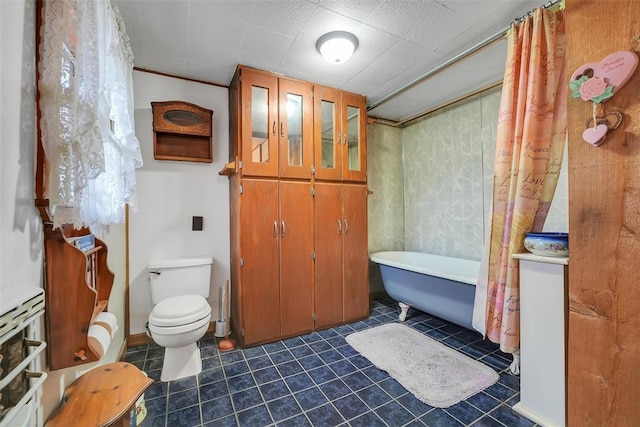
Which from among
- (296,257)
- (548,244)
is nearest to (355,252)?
(296,257)

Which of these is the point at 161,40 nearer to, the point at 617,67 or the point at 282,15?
the point at 282,15

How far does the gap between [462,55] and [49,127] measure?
7.78 feet

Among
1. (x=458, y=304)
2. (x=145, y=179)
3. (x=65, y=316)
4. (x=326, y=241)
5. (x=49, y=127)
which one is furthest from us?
(x=326, y=241)

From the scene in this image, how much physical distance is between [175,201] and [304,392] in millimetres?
1846

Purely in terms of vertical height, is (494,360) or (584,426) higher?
(584,426)

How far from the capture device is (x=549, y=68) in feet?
4.85

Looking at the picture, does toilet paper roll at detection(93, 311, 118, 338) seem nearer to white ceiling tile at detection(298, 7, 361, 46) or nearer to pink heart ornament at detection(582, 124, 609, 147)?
white ceiling tile at detection(298, 7, 361, 46)

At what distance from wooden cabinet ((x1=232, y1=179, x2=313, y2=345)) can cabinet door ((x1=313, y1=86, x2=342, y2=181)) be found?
0.29 m

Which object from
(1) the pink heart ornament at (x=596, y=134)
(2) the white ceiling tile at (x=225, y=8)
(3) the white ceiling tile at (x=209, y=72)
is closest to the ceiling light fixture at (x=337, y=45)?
(2) the white ceiling tile at (x=225, y=8)

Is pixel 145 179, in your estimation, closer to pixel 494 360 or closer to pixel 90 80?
pixel 90 80

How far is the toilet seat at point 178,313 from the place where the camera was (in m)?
1.68

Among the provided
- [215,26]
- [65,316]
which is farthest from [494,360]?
[215,26]

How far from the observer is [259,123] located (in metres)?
2.26

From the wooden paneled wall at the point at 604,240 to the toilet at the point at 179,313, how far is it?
2031 mm
